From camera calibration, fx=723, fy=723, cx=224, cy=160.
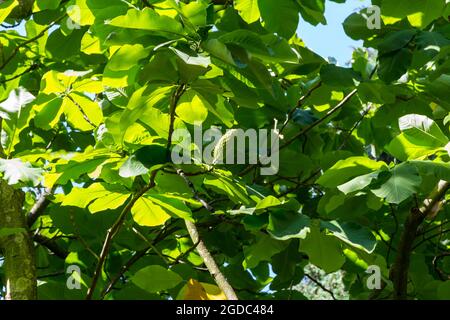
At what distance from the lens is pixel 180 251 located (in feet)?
9.53

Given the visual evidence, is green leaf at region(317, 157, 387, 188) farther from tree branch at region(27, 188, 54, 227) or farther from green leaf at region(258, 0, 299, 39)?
tree branch at region(27, 188, 54, 227)

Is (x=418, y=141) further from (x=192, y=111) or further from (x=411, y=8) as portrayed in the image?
(x=192, y=111)

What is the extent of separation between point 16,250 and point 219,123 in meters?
0.78

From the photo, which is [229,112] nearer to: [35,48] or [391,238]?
[391,238]

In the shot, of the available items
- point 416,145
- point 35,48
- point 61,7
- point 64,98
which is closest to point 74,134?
point 35,48

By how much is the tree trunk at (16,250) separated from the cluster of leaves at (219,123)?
5.7 inches

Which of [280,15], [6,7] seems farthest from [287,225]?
[6,7]

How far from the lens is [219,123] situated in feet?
8.04

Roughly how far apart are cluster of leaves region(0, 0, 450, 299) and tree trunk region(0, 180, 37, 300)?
0.47ft

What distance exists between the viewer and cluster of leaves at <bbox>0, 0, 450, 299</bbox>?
4.84 ft

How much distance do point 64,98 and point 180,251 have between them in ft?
3.27

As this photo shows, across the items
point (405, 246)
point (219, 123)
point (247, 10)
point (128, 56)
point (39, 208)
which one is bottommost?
point (405, 246)

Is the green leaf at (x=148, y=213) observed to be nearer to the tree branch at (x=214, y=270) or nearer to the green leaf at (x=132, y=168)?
the tree branch at (x=214, y=270)

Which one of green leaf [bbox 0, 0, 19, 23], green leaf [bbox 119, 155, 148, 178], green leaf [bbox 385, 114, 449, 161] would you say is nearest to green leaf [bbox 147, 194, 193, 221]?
green leaf [bbox 119, 155, 148, 178]
